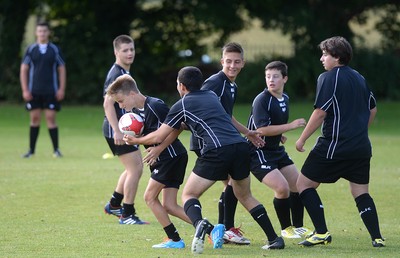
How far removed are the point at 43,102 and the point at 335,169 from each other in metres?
9.19

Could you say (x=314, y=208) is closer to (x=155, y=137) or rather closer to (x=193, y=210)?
(x=193, y=210)

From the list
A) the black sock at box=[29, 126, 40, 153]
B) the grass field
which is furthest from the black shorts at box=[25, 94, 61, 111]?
the grass field

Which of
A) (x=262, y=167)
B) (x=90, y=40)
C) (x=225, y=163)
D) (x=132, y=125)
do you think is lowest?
(x=262, y=167)

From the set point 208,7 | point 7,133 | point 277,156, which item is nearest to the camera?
point 277,156

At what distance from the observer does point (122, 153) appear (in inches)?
391

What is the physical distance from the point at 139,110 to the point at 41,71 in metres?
8.27

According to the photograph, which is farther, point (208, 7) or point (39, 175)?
point (208, 7)

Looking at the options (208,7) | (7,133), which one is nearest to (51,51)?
(7,133)

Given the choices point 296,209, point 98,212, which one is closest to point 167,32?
point 98,212

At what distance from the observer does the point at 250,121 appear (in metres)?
8.96

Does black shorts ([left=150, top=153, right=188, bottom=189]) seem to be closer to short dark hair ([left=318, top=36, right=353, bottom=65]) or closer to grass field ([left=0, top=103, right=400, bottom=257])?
grass field ([left=0, top=103, right=400, bottom=257])

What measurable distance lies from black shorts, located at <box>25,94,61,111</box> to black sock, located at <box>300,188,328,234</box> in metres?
8.85

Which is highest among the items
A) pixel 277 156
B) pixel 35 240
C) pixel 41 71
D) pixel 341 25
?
pixel 341 25

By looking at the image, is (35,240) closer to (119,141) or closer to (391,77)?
(119,141)
